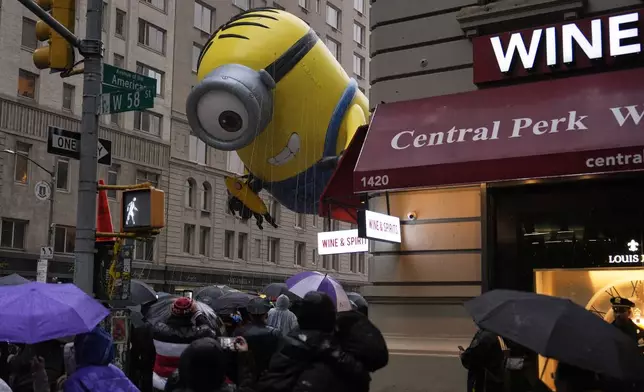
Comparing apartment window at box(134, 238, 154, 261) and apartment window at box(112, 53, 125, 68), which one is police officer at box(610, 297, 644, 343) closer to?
apartment window at box(134, 238, 154, 261)

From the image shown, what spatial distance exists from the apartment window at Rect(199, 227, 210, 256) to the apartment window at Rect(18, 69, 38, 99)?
45.7 feet

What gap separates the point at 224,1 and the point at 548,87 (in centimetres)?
4367

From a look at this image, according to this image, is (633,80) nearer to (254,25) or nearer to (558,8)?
(558,8)

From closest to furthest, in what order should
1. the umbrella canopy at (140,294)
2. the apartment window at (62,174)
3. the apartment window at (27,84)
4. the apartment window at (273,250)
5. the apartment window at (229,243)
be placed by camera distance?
1. the umbrella canopy at (140,294)
2. the apartment window at (27,84)
3. the apartment window at (62,174)
4. the apartment window at (229,243)
5. the apartment window at (273,250)

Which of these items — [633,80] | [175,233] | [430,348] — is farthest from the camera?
[175,233]

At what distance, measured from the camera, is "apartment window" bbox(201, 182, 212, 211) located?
4950cm

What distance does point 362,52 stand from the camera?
6366 centimetres

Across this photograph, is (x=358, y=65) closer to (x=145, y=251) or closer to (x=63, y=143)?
(x=145, y=251)

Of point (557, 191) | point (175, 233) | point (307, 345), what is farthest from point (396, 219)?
point (175, 233)

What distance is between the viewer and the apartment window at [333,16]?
192ft

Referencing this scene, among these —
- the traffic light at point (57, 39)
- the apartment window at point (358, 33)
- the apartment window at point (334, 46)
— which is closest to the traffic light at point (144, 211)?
the traffic light at point (57, 39)

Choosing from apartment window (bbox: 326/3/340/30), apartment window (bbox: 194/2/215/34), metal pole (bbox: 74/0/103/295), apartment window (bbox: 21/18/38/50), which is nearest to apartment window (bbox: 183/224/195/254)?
apartment window (bbox: 194/2/215/34)

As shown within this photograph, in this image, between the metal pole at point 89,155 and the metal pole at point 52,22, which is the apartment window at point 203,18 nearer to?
the metal pole at point 89,155

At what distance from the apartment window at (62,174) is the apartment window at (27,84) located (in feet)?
12.4
